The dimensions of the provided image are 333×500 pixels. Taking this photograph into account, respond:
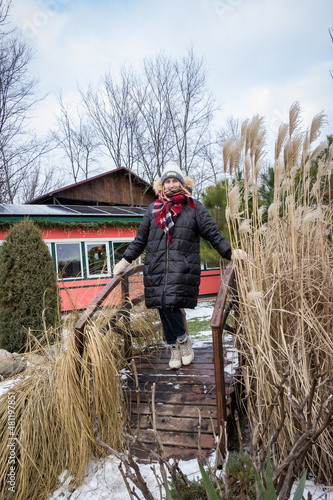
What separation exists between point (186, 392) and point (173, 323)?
0.55m

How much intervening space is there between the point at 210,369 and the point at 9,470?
5.25 feet

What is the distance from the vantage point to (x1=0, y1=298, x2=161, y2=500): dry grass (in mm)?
2041

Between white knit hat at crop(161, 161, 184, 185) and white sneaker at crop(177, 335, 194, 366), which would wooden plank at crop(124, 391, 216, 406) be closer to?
white sneaker at crop(177, 335, 194, 366)

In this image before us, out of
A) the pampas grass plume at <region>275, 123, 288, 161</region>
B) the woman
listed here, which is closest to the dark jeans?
the woman

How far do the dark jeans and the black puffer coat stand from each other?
117mm

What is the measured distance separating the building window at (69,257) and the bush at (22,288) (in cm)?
488

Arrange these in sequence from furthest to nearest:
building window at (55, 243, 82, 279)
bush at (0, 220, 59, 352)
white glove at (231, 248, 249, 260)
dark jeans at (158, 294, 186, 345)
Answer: building window at (55, 243, 82, 279)
bush at (0, 220, 59, 352)
dark jeans at (158, 294, 186, 345)
white glove at (231, 248, 249, 260)

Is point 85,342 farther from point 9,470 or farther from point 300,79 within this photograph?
point 300,79

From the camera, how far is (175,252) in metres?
2.77

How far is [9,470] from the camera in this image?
202 centimetres

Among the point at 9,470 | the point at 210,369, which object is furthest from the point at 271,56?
the point at 9,470

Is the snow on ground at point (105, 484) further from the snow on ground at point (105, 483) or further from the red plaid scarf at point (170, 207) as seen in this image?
the red plaid scarf at point (170, 207)

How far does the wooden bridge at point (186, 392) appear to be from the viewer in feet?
6.88

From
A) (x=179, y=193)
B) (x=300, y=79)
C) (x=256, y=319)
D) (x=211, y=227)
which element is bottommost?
(x=256, y=319)
